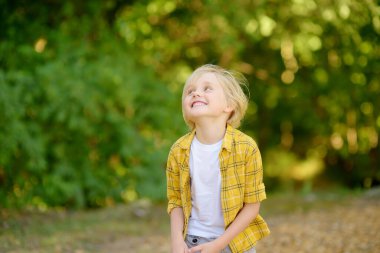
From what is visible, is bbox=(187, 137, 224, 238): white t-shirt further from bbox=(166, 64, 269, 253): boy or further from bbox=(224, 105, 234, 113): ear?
bbox=(224, 105, 234, 113): ear

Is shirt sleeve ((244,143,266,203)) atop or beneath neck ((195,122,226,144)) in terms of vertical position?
beneath

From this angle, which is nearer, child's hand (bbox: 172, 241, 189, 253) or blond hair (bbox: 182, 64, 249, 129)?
child's hand (bbox: 172, 241, 189, 253)

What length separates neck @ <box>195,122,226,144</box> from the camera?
272 cm

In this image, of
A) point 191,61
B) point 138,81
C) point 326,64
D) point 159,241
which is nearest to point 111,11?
point 138,81

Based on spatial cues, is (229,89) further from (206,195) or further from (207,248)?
(207,248)

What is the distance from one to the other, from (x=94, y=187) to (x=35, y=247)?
210 cm

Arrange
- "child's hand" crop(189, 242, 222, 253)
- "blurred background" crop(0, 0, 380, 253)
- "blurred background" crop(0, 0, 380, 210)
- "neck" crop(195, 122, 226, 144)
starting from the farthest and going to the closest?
"blurred background" crop(0, 0, 380, 210) → "blurred background" crop(0, 0, 380, 253) → "neck" crop(195, 122, 226, 144) → "child's hand" crop(189, 242, 222, 253)

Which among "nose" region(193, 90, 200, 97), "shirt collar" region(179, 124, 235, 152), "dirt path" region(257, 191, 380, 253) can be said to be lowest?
"dirt path" region(257, 191, 380, 253)

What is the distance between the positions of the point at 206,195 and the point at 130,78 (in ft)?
14.9

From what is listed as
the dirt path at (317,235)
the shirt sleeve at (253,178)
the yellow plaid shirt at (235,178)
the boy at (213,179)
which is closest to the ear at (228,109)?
the boy at (213,179)

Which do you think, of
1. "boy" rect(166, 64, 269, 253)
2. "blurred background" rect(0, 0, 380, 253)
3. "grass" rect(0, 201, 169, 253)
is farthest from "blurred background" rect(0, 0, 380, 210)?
"boy" rect(166, 64, 269, 253)

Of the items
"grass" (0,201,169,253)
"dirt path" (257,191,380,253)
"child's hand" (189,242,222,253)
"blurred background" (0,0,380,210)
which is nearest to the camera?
"child's hand" (189,242,222,253)

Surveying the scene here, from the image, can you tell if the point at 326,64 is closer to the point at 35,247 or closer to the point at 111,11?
the point at 111,11

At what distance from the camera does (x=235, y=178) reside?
2598mm
